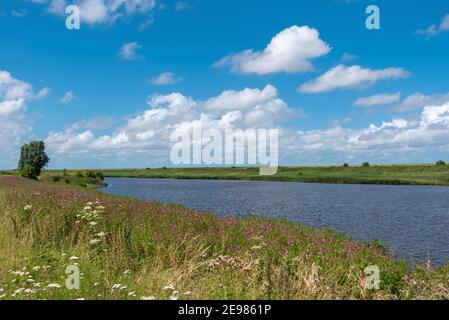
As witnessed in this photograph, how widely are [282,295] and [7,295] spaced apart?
4.58 m

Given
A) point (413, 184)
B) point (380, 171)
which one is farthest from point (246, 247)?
point (380, 171)

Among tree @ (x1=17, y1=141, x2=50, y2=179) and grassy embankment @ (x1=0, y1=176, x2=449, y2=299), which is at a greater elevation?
tree @ (x1=17, y1=141, x2=50, y2=179)

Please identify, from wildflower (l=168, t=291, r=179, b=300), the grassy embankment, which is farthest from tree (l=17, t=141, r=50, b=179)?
wildflower (l=168, t=291, r=179, b=300)

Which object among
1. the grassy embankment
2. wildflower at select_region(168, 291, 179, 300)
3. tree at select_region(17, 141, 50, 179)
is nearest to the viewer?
wildflower at select_region(168, 291, 179, 300)

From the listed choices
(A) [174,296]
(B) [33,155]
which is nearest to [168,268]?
(A) [174,296]

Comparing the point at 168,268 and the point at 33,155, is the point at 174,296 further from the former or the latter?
the point at 33,155

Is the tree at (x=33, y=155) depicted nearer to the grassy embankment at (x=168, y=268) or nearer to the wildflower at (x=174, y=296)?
the grassy embankment at (x=168, y=268)

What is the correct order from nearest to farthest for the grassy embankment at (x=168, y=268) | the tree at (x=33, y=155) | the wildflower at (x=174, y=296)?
1. the wildflower at (x=174, y=296)
2. the grassy embankment at (x=168, y=268)
3. the tree at (x=33, y=155)

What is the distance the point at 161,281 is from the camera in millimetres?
7105

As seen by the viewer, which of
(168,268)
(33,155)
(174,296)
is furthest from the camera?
(33,155)

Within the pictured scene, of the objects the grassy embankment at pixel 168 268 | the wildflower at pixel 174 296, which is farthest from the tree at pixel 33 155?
the wildflower at pixel 174 296

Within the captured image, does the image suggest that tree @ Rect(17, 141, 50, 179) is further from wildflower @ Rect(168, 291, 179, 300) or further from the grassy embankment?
wildflower @ Rect(168, 291, 179, 300)
